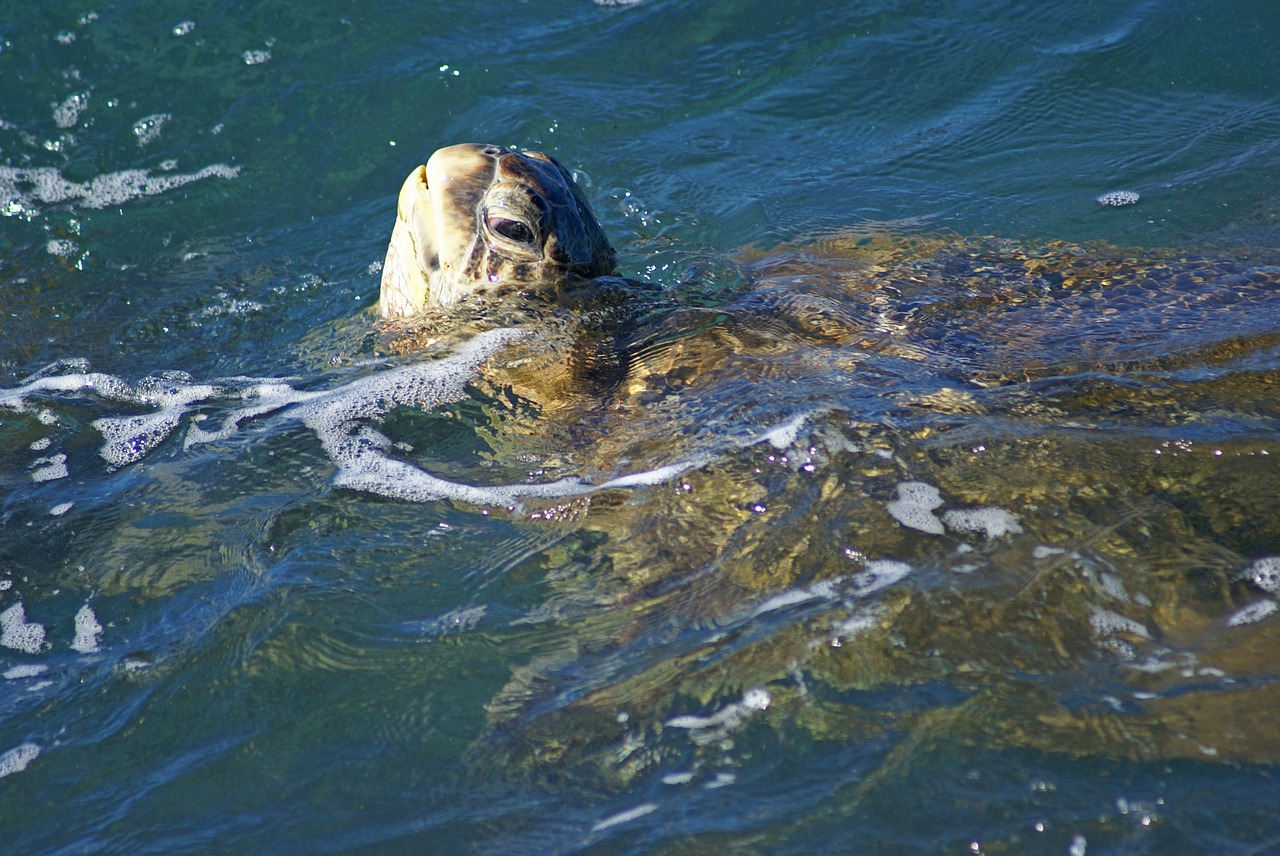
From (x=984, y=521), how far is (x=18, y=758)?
238 cm

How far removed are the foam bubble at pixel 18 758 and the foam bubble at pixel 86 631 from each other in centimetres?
31

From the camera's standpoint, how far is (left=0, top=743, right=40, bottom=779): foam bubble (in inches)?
92.0

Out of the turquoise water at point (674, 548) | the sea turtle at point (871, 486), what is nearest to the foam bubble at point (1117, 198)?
the turquoise water at point (674, 548)

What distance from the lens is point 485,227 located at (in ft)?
11.8

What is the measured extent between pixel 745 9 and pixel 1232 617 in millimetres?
5190

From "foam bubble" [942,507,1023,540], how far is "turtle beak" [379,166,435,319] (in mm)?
2033

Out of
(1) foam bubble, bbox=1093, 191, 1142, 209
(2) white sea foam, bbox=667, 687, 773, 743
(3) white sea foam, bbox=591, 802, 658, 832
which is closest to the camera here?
(3) white sea foam, bbox=591, 802, 658, 832

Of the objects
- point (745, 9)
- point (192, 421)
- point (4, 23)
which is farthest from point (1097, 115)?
point (4, 23)

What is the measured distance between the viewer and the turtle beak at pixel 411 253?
3.68 metres

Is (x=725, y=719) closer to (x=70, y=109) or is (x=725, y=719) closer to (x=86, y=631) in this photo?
(x=86, y=631)

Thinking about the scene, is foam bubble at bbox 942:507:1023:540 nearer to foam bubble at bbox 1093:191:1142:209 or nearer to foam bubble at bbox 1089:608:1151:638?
foam bubble at bbox 1089:608:1151:638

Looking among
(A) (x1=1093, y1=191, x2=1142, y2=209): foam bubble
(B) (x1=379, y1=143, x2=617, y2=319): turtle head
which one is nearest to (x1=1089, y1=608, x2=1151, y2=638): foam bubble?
(B) (x1=379, y1=143, x2=617, y2=319): turtle head

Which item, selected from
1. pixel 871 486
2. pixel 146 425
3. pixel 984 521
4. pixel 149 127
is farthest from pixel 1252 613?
pixel 149 127

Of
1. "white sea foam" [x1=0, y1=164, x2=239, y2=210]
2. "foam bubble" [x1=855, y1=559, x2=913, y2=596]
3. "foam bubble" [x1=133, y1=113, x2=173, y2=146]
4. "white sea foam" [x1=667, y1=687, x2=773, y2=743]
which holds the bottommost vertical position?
"white sea foam" [x1=667, y1=687, x2=773, y2=743]
